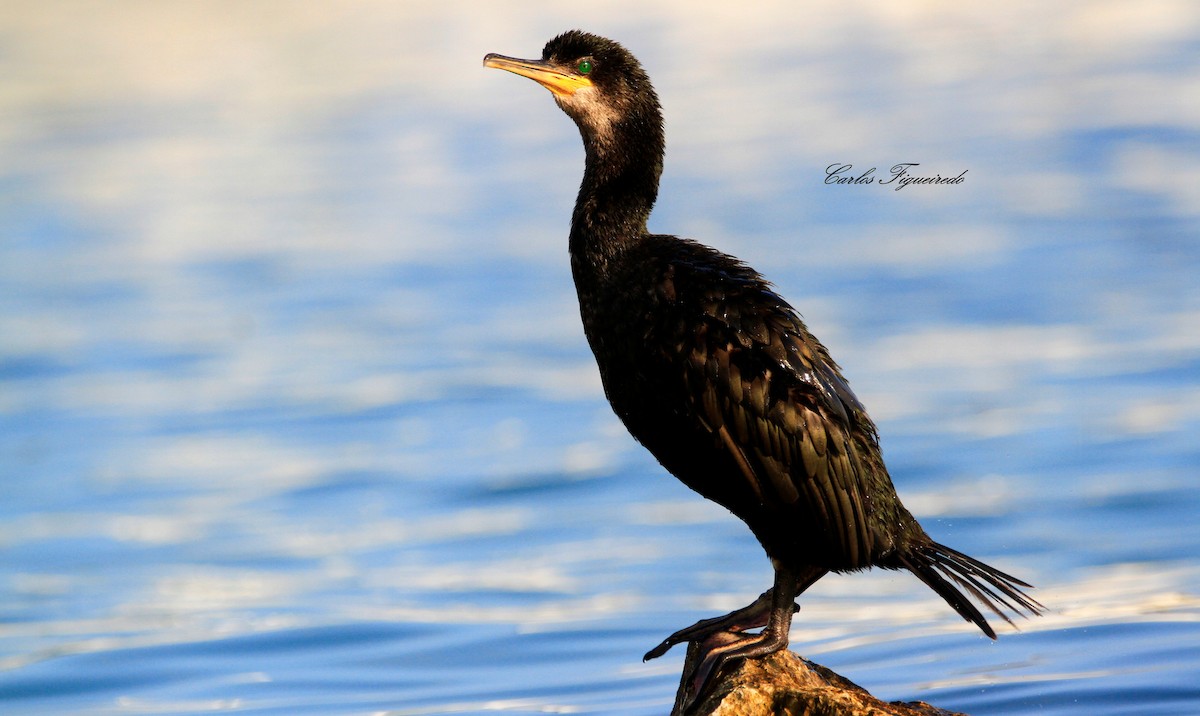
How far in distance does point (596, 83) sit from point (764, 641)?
2.05m

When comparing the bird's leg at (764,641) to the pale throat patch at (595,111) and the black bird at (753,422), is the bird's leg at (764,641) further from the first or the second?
the pale throat patch at (595,111)

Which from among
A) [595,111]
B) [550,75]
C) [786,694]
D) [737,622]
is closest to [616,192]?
[595,111]

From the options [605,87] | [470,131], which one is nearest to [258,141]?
[470,131]

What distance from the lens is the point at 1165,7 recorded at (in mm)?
36406

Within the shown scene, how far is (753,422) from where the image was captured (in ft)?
20.0

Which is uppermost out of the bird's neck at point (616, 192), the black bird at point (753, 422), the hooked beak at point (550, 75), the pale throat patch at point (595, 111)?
the hooked beak at point (550, 75)

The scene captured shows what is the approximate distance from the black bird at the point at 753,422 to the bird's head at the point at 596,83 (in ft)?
1.67

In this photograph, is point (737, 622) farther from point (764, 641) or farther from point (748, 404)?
point (748, 404)

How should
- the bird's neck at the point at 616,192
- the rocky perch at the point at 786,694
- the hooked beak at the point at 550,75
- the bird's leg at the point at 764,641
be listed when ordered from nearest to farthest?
the rocky perch at the point at 786,694
the bird's leg at the point at 764,641
the bird's neck at the point at 616,192
the hooked beak at the point at 550,75

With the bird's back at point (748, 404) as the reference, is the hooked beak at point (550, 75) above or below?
above

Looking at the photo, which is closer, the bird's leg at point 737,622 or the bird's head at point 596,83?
the bird's leg at point 737,622

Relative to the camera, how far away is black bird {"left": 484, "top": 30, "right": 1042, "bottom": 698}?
6.09 meters

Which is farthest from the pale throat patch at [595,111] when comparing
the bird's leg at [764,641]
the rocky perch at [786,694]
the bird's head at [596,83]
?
the rocky perch at [786,694]

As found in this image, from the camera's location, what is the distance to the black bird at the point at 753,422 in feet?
20.0
